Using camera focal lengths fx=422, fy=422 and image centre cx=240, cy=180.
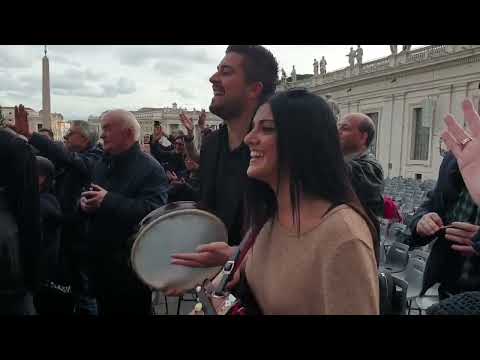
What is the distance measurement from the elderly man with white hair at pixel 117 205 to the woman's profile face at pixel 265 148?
154 cm

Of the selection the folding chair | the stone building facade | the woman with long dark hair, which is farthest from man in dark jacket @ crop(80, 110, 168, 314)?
the stone building facade

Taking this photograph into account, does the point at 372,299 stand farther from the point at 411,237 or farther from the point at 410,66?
the point at 410,66

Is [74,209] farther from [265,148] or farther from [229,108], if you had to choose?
[265,148]

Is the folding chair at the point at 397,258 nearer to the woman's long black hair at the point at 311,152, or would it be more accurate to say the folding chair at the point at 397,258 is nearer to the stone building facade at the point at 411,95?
the woman's long black hair at the point at 311,152

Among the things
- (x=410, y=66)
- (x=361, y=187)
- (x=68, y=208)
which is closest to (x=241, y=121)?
(x=361, y=187)

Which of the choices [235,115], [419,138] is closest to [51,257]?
[235,115]

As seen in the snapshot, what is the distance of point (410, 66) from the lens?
25281 millimetres

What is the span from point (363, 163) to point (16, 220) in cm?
210

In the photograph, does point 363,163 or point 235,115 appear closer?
point 235,115

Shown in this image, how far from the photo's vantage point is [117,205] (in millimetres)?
2797

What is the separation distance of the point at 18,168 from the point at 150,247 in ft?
2.58

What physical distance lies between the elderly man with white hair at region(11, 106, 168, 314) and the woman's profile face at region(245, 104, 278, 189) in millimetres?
1543

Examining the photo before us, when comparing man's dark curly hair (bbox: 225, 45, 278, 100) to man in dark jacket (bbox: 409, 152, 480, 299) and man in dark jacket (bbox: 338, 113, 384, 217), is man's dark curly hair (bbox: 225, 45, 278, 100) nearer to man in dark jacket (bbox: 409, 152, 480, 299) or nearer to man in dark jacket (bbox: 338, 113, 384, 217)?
man in dark jacket (bbox: 338, 113, 384, 217)

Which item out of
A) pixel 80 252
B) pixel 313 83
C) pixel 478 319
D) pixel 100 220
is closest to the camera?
pixel 478 319
